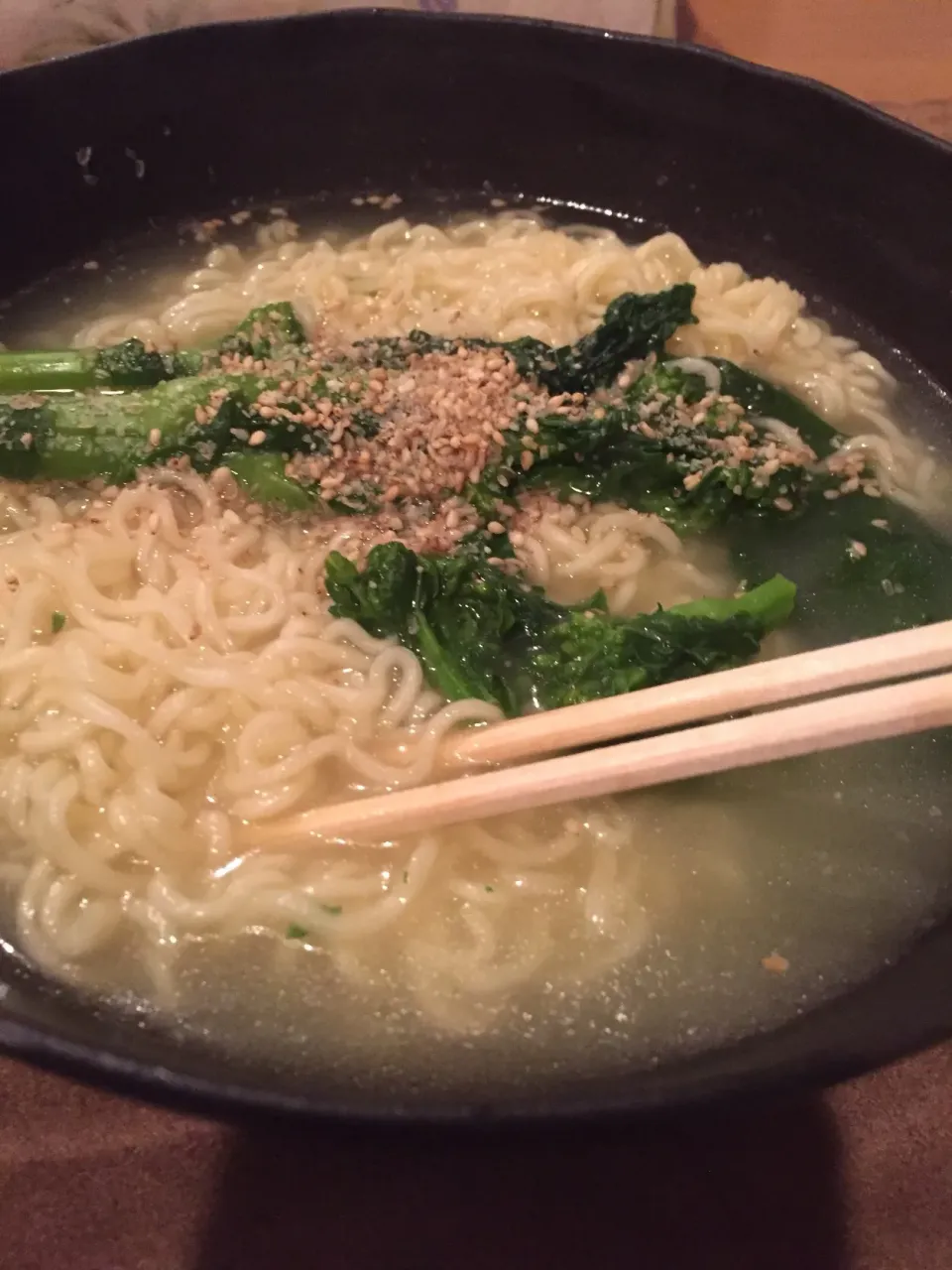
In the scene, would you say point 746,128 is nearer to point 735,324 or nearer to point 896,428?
point 735,324

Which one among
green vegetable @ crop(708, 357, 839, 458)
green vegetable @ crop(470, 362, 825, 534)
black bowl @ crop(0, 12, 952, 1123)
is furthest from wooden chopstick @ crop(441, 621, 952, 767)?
black bowl @ crop(0, 12, 952, 1123)

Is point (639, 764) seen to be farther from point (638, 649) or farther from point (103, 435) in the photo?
point (103, 435)

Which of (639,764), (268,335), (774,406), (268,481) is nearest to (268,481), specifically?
(268,481)

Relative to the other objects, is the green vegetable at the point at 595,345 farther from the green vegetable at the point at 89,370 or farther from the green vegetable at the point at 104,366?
the green vegetable at the point at 89,370

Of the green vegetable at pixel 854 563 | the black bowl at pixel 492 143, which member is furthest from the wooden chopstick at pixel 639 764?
the black bowl at pixel 492 143

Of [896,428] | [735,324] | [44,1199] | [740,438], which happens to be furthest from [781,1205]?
[735,324]

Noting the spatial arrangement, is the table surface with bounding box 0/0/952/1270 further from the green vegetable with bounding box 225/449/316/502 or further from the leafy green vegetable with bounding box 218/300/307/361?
the leafy green vegetable with bounding box 218/300/307/361

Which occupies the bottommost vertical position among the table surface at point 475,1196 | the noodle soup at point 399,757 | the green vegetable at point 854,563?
the table surface at point 475,1196
